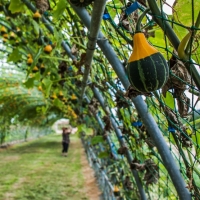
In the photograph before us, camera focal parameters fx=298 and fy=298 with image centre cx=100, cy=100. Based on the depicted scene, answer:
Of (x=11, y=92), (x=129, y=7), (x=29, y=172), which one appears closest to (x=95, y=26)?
(x=129, y=7)

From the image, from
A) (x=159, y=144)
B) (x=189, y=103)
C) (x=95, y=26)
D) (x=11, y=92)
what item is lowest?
(x=159, y=144)

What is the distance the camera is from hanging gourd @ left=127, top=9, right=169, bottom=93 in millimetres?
641

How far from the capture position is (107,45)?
110cm

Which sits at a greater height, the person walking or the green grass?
the person walking

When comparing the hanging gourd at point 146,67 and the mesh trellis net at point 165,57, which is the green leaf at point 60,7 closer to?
the mesh trellis net at point 165,57

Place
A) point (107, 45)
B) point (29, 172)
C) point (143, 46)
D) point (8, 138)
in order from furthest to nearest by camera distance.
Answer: point (8, 138), point (29, 172), point (107, 45), point (143, 46)

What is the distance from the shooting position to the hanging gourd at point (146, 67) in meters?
0.64

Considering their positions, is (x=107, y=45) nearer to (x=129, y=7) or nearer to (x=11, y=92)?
(x=129, y=7)

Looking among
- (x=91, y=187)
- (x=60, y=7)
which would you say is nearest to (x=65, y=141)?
(x=91, y=187)

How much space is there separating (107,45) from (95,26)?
255mm

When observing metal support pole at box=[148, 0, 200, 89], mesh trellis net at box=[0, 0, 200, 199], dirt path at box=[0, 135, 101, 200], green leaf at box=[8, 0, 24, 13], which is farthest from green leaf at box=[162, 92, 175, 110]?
dirt path at box=[0, 135, 101, 200]

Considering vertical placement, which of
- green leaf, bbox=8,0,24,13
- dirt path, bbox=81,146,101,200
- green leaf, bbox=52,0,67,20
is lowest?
dirt path, bbox=81,146,101,200

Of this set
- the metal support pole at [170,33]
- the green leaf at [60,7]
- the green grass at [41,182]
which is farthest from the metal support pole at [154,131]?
the green grass at [41,182]

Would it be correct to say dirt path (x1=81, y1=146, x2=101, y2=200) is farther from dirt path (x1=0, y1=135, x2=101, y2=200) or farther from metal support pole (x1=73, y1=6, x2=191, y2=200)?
metal support pole (x1=73, y1=6, x2=191, y2=200)
